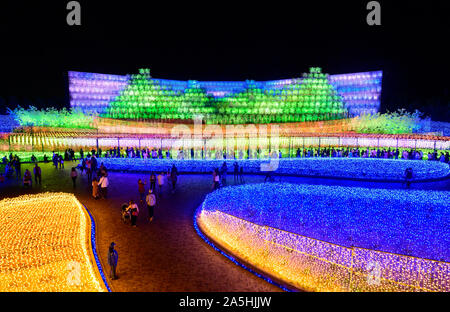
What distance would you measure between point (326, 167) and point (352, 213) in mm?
7954

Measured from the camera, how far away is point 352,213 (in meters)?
11.9

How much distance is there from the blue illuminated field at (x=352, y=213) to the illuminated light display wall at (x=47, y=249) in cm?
397

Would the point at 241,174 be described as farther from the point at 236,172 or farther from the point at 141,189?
the point at 141,189

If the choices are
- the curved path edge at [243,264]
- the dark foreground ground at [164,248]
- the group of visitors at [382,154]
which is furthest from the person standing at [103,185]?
the group of visitors at [382,154]

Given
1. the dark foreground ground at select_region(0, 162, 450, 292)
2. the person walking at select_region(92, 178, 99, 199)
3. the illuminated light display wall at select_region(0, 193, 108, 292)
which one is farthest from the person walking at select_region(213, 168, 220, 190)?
the illuminated light display wall at select_region(0, 193, 108, 292)

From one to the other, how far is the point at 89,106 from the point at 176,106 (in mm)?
12354

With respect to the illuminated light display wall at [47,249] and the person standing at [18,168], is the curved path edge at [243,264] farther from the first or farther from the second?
the person standing at [18,168]

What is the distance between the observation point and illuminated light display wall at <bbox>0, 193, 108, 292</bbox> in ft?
20.6

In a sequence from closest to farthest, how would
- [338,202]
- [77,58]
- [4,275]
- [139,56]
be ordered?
[4,275]
[338,202]
[77,58]
[139,56]

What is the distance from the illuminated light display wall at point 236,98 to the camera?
45.5 metres

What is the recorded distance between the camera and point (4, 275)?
667cm

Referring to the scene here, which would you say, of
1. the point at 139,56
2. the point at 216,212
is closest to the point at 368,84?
the point at 139,56
